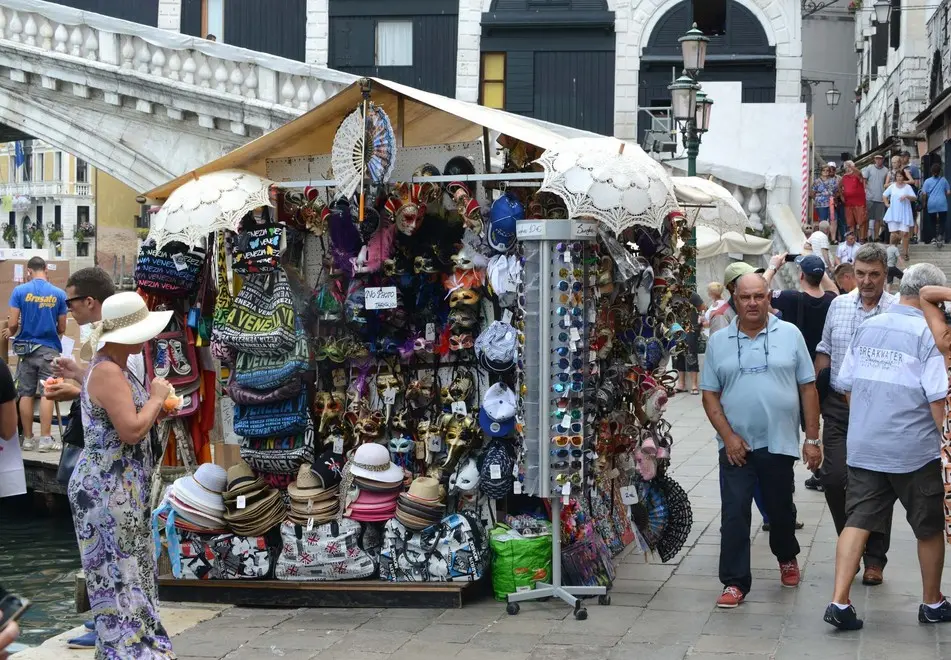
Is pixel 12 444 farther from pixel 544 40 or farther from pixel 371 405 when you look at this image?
pixel 544 40

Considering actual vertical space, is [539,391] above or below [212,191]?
below

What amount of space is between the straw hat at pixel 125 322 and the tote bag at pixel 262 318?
1.74m

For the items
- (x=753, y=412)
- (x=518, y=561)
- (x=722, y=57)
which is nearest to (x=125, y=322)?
(x=518, y=561)

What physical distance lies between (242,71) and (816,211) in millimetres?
10932

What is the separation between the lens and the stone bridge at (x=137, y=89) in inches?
849

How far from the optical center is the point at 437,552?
7.04 m

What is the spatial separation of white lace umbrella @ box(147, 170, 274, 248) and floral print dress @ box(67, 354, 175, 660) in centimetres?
164

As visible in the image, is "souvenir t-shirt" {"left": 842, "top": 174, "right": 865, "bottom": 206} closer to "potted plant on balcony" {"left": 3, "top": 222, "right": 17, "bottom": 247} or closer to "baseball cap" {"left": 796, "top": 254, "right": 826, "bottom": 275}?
"baseball cap" {"left": 796, "top": 254, "right": 826, "bottom": 275}

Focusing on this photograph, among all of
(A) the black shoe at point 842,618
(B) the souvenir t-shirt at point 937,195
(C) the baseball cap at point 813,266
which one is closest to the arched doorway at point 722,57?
(B) the souvenir t-shirt at point 937,195

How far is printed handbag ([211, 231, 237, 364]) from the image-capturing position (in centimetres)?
747

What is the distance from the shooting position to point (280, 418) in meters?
7.41

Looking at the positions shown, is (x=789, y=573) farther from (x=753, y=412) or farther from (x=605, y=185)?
(x=605, y=185)

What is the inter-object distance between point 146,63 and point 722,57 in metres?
13.1

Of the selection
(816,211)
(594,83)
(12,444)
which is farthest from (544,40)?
(12,444)
